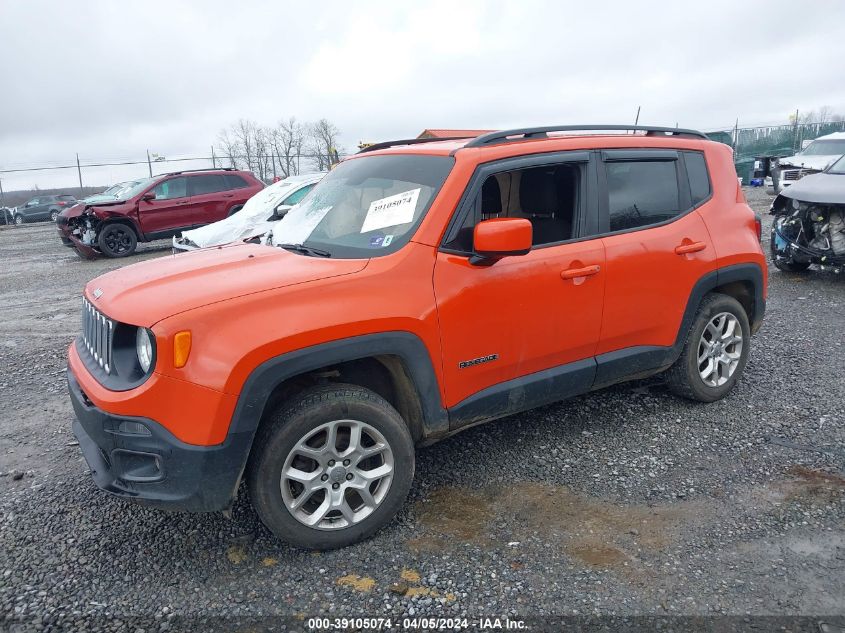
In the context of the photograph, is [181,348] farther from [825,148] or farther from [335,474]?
[825,148]

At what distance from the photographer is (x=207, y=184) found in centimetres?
1504

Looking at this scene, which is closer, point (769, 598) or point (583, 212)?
point (769, 598)

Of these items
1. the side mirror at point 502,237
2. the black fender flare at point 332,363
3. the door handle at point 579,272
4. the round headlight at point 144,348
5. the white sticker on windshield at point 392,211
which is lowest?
the black fender flare at point 332,363

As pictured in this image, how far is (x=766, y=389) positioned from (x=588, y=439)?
66.1 inches

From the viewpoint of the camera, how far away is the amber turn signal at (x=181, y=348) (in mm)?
2633

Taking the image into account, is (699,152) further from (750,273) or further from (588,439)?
(588,439)

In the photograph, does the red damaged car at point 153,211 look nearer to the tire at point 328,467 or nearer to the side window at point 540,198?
the side window at point 540,198

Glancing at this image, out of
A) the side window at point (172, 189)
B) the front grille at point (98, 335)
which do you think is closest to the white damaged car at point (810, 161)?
the side window at point (172, 189)

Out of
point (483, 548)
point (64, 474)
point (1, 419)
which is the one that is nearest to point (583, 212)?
point (483, 548)

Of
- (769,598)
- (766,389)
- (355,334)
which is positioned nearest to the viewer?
(769,598)

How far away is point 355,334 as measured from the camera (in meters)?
2.92

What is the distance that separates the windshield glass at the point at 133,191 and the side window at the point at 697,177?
1317 centimetres

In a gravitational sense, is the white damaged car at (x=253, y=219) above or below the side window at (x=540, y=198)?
below

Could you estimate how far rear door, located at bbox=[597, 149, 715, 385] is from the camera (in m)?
3.81
